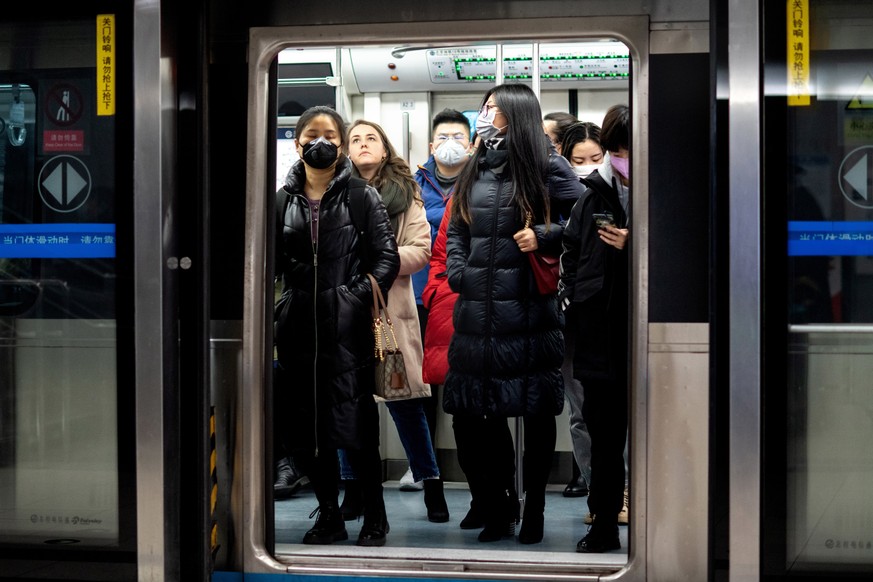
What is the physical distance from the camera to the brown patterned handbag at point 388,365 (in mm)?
4449

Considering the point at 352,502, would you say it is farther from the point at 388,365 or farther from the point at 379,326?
the point at 379,326

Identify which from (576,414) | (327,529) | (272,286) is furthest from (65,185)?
(576,414)

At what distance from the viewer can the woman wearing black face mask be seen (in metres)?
4.22

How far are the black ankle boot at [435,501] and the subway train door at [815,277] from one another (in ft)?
6.72

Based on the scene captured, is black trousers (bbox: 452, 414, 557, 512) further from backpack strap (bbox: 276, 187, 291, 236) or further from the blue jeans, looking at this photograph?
backpack strap (bbox: 276, 187, 291, 236)

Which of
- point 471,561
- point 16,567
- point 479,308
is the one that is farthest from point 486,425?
point 16,567

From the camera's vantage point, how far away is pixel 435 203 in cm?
568

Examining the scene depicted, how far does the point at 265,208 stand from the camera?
369 cm

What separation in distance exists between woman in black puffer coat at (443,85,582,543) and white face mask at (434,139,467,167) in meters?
1.13

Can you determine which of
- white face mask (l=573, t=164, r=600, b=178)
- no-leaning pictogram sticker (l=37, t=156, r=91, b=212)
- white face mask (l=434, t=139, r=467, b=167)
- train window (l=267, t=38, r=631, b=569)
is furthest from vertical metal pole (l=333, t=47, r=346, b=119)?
no-leaning pictogram sticker (l=37, t=156, r=91, b=212)

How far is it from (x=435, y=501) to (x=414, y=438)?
32 cm

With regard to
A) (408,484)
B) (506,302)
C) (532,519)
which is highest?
(506,302)

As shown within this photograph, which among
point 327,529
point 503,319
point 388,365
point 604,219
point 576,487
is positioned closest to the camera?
point 604,219

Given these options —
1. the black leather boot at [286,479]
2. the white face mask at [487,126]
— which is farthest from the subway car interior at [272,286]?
the black leather boot at [286,479]
